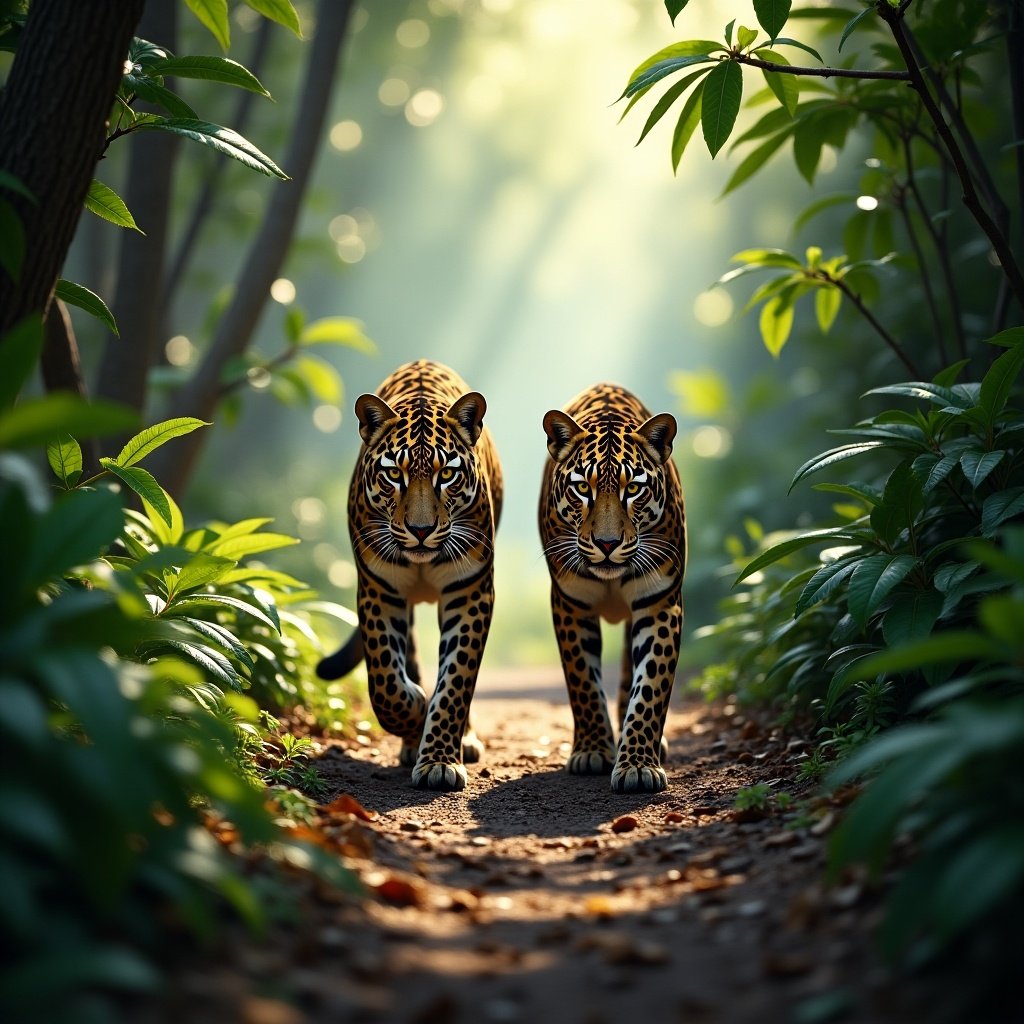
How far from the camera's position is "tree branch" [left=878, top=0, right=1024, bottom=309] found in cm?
448

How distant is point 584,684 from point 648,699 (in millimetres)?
459

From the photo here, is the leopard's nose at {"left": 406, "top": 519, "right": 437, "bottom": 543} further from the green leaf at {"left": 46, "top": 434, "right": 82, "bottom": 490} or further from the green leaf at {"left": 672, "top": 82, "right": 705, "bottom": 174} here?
the green leaf at {"left": 672, "top": 82, "right": 705, "bottom": 174}

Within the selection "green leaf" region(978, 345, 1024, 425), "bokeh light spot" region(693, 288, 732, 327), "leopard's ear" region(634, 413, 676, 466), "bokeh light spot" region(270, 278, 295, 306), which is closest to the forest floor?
"leopard's ear" region(634, 413, 676, 466)

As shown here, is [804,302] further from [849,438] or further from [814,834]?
[814,834]

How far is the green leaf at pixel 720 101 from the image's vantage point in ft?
14.8

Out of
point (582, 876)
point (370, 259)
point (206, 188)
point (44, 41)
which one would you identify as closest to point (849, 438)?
point (206, 188)

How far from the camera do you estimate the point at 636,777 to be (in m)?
5.33

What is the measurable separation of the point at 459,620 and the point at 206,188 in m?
6.16

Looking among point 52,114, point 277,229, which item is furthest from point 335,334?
point 52,114

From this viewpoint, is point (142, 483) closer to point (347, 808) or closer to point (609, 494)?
point (347, 808)

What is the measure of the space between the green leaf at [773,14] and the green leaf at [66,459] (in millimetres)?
3096

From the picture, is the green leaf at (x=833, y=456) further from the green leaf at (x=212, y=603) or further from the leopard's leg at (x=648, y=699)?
the green leaf at (x=212, y=603)

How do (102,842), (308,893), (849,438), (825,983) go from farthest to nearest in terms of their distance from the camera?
(849,438)
(308,893)
(825,983)
(102,842)

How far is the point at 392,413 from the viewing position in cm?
571
